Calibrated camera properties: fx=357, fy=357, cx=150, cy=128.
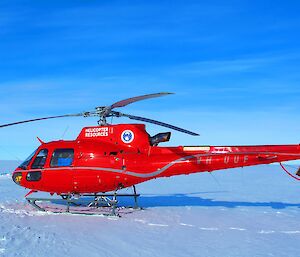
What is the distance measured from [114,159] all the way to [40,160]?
2689 mm

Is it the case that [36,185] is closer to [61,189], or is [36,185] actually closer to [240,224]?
[61,189]

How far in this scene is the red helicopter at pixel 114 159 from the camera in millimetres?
11648

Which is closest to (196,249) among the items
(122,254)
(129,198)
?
(122,254)

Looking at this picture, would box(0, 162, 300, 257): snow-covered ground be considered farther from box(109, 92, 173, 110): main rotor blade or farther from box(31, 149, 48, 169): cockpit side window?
box(109, 92, 173, 110): main rotor blade

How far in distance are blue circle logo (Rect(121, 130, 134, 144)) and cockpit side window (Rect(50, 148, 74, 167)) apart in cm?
182

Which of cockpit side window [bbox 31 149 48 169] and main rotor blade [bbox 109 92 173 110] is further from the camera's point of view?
cockpit side window [bbox 31 149 48 169]

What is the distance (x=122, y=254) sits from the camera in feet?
24.7

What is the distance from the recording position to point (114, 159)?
39.5 ft

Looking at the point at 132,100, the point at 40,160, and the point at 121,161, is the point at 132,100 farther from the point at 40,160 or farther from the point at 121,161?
the point at 40,160

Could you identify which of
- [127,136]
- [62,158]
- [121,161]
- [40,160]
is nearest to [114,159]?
[121,161]

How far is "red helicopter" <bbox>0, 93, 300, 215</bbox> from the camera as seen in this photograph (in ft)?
38.2

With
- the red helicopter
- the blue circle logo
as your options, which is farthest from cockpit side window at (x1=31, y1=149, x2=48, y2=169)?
the blue circle logo

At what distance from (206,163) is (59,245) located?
5504 millimetres

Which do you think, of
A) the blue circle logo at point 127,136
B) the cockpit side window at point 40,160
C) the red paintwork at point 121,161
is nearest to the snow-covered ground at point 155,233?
the red paintwork at point 121,161
